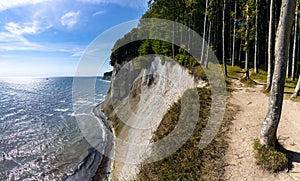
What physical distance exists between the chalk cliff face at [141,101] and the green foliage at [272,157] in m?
4.67

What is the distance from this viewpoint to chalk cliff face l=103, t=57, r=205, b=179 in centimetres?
1226

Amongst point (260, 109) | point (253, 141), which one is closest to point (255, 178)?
point (253, 141)

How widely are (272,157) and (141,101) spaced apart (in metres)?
17.1

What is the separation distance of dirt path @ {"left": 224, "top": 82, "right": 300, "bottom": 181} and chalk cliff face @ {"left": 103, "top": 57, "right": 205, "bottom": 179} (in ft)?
12.3

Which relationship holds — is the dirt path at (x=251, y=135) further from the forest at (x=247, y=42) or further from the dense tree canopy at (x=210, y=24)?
the dense tree canopy at (x=210, y=24)

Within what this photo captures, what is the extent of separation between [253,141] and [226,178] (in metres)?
2.37

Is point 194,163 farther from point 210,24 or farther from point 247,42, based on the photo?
point 210,24

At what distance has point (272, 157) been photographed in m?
6.70

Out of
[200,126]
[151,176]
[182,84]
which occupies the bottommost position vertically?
[151,176]

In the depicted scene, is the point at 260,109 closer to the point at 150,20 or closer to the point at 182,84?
the point at 182,84

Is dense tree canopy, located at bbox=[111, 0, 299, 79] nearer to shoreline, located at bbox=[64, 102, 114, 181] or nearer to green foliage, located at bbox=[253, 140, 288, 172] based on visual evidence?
shoreline, located at bbox=[64, 102, 114, 181]

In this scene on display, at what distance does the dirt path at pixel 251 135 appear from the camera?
651 cm

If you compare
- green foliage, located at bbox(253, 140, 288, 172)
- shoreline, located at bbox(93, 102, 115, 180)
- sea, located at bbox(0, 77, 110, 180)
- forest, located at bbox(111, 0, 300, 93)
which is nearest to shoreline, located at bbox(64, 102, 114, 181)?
shoreline, located at bbox(93, 102, 115, 180)

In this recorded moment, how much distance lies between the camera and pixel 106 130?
24.4 meters
